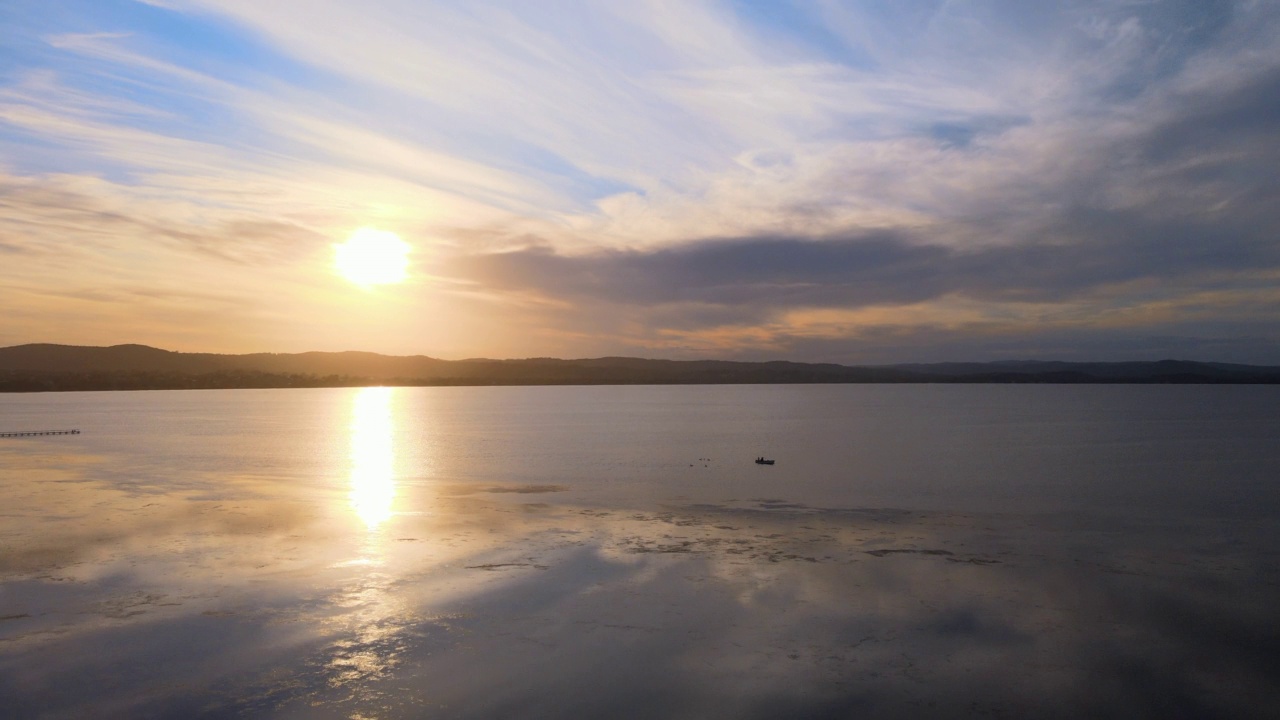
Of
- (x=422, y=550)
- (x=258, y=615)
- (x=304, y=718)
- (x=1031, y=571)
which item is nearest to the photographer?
(x=304, y=718)

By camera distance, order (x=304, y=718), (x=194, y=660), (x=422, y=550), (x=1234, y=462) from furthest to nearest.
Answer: (x=1234, y=462), (x=422, y=550), (x=194, y=660), (x=304, y=718)

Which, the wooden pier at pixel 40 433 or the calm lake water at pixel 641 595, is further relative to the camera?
the wooden pier at pixel 40 433

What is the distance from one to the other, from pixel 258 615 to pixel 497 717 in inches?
193

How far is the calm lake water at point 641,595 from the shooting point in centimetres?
836

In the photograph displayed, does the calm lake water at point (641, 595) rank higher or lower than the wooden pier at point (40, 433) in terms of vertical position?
lower

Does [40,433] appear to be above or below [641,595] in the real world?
above

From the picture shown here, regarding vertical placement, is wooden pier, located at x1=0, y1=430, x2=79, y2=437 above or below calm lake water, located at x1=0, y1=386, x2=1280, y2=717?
above

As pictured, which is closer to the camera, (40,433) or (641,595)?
(641,595)

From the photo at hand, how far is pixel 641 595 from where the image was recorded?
464 inches

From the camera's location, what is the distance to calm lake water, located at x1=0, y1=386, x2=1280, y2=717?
329 inches

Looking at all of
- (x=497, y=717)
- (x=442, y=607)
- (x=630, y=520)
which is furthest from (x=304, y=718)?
(x=630, y=520)

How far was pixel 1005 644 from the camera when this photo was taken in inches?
386

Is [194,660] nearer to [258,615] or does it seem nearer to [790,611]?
[258,615]

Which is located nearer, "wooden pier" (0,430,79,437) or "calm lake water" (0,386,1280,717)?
"calm lake water" (0,386,1280,717)
